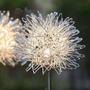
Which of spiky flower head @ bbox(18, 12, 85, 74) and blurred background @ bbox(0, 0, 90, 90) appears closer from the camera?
spiky flower head @ bbox(18, 12, 85, 74)

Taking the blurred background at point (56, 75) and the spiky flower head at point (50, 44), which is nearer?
the spiky flower head at point (50, 44)

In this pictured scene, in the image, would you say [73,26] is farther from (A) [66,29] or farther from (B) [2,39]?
(B) [2,39]

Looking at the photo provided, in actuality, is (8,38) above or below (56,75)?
above
